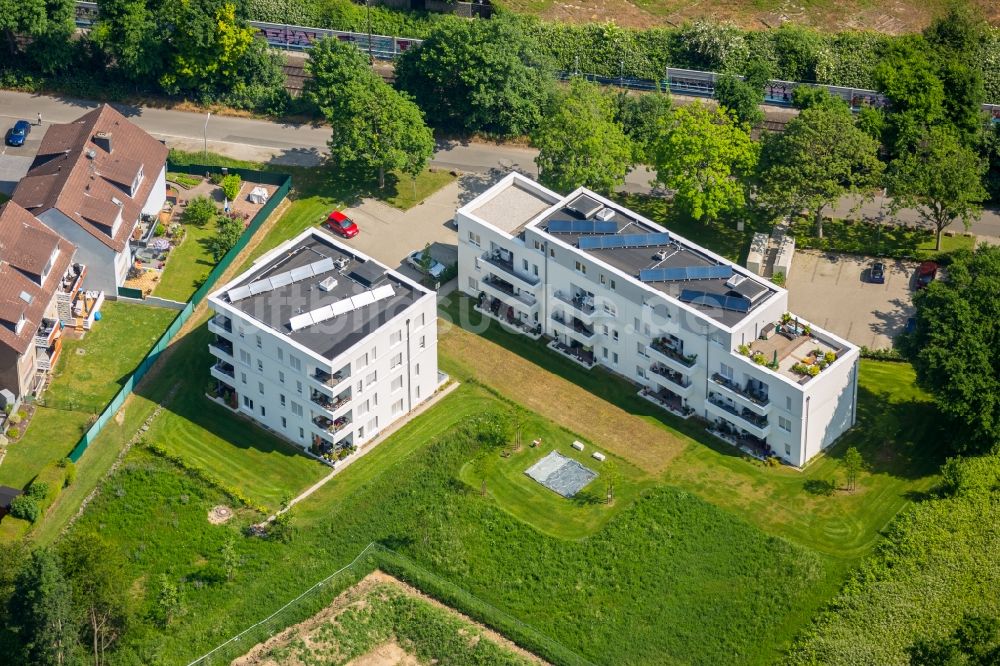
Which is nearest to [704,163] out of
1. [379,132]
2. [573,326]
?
[573,326]

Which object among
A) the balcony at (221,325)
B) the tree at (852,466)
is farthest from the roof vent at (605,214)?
the balcony at (221,325)

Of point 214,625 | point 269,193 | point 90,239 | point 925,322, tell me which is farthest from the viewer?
point 269,193

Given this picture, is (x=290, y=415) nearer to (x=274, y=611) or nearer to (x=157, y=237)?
(x=274, y=611)

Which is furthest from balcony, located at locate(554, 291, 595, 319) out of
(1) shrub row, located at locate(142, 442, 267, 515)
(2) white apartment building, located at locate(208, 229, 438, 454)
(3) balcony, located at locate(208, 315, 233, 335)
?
(1) shrub row, located at locate(142, 442, 267, 515)

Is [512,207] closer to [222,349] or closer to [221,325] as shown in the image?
[221,325]

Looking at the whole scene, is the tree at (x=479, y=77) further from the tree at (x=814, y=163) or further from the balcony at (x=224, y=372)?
the balcony at (x=224, y=372)

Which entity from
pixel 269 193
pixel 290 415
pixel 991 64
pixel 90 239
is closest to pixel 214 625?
pixel 290 415
